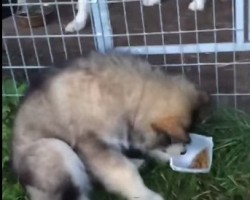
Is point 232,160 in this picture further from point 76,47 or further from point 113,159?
point 76,47

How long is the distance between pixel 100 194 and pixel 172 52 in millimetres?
942

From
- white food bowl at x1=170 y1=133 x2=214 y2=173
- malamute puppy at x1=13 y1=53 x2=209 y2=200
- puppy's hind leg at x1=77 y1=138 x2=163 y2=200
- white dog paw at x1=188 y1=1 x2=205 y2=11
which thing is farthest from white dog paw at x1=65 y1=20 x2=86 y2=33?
puppy's hind leg at x1=77 y1=138 x2=163 y2=200

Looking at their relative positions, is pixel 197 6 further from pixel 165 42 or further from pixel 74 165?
pixel 74 165

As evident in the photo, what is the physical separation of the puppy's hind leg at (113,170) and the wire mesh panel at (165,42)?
2.44 feet

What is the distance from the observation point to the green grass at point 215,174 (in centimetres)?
304

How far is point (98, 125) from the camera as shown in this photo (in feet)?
9.62

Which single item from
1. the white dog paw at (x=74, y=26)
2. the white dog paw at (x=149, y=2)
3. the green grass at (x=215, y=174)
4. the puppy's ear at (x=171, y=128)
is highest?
the white dog paw at (x=74, y=26)

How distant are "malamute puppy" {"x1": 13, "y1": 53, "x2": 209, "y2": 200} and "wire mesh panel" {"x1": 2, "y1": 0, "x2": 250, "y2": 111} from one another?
19.8 inches

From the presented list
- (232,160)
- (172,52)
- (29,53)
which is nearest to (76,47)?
(29,53)

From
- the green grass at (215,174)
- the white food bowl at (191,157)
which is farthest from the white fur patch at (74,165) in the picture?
the white food bowl at (191,157)

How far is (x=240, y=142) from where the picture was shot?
130 inches

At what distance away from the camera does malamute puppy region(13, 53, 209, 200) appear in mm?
2879

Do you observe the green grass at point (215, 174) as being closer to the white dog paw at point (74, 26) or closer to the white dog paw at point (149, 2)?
the white dog paw at point (74, 26)

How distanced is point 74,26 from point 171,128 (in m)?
1.73
